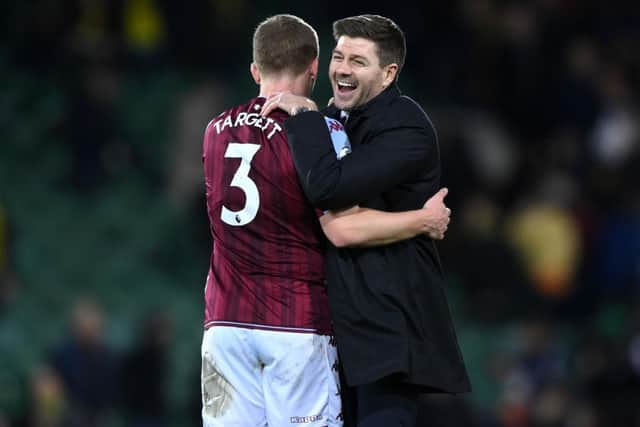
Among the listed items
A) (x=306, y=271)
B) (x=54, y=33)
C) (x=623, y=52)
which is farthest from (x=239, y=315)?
(x=623, y=52)

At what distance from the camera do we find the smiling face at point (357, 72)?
4492 millimetres

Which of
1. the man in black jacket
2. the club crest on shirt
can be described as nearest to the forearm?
the man in black jacket

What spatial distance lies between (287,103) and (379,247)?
22.8 inches

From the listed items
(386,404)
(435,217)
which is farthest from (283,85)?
(386,404)

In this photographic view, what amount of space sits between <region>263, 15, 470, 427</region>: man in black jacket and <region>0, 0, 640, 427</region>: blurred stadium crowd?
5096 mm

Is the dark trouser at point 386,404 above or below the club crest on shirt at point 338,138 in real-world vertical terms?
below

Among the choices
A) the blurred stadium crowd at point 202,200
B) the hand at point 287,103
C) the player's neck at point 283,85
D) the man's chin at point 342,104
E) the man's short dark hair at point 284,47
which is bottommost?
the blurred stadium crowd at point 202,200

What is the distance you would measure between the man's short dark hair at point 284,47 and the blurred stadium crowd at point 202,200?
5.27 metres

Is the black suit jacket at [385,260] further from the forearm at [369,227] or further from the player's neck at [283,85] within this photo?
the player's neck at [283,85]

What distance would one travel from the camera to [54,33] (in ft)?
36.5

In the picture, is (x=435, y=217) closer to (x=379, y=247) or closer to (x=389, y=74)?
(x=379, y=247)

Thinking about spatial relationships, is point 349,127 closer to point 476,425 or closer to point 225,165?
point 225,165

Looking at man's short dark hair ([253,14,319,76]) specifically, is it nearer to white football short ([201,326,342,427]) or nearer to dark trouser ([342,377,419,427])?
white football short ([201,326,342,427])

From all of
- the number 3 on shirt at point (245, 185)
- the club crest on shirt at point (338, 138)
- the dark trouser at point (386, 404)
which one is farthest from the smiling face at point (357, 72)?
the dark trouser at point (386, 404)
